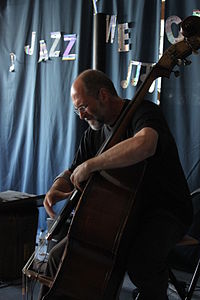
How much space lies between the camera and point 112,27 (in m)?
2.97

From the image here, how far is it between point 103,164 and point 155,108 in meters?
0.35

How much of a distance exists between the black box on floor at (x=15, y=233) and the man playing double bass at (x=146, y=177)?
0.74m

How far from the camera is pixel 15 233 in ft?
8.27

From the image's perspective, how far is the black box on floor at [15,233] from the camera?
8.17 ft

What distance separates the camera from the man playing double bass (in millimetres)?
1493

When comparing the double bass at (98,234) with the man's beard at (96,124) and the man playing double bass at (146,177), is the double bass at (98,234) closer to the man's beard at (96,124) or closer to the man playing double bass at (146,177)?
the man playing double bass at (146,177)

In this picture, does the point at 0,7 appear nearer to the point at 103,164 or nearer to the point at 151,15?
the point at 151,15

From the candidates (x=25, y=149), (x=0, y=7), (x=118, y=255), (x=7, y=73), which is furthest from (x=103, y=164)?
(x=0, y=7)

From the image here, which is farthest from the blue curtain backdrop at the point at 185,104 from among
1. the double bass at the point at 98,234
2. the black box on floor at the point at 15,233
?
the double bass at the point at 98,234

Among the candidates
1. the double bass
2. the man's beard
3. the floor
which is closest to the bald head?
the man's beard

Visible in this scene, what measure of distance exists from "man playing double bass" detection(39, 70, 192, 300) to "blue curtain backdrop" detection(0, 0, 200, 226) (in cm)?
108

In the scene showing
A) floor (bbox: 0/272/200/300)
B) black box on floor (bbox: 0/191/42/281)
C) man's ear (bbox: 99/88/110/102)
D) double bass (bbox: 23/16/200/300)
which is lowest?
floor (bbox: 0/272/200/300)

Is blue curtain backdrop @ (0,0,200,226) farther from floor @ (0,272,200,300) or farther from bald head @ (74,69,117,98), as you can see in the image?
bald head @ (74,69,117,98)

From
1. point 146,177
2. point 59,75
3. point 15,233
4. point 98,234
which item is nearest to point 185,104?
point 59,75
